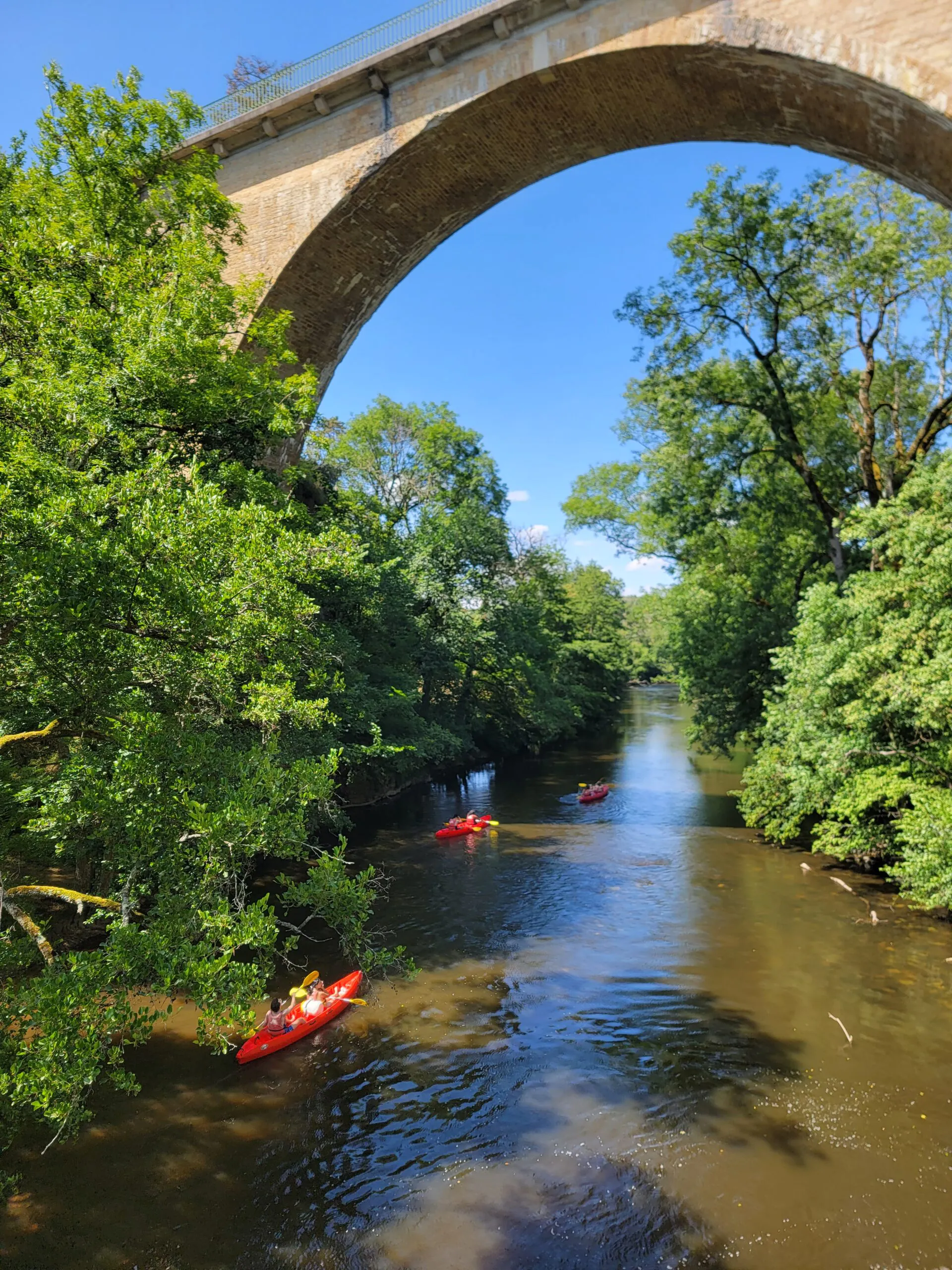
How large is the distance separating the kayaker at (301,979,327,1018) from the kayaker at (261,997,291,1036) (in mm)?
224

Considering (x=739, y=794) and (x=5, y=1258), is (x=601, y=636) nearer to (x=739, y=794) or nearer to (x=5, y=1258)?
(x=739, y=794)

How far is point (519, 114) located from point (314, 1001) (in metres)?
13.3

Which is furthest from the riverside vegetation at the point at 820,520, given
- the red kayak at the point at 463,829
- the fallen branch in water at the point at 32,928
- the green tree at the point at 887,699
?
the fallen branch in water at the point at 32,928

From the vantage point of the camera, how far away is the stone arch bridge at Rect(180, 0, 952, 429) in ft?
27.9

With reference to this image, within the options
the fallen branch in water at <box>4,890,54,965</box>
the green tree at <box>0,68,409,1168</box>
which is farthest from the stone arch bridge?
the fallen branch in water at <box>4,890,54,965</box>

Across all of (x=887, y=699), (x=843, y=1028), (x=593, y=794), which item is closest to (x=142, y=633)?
(x=843, y=1028)

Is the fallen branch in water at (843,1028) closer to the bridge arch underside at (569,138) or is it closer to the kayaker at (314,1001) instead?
the kayaker at (314,1001)

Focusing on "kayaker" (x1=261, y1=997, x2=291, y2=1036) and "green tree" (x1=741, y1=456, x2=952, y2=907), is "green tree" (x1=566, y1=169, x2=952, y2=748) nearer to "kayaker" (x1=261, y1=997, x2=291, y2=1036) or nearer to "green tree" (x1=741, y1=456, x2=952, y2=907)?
"green tree" (x1=741, y1=456, x2=952, y2=907)

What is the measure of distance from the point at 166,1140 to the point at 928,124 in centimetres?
1337

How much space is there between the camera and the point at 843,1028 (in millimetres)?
8039

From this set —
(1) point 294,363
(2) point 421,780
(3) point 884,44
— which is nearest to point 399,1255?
(3) point 884,44

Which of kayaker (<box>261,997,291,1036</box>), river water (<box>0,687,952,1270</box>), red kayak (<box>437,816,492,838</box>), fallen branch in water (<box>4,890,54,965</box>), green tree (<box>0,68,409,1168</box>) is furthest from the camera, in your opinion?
red kayak (<box>437,816,492,838</box>)

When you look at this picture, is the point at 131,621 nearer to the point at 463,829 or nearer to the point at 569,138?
the point at 569,138

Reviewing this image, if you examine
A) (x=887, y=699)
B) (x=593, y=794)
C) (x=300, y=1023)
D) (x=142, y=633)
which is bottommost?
(x=300, y=1023)
